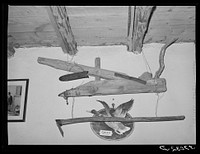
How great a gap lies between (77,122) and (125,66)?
73 centimetres

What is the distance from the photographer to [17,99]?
2.14 m

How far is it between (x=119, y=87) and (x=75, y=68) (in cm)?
48

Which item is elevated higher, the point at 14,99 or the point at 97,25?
the point at 97,25

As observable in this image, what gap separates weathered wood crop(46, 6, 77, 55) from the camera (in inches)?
61.6

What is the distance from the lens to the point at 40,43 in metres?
2.20

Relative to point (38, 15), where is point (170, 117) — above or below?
below

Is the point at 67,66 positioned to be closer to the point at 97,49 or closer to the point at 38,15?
the point at 97,49

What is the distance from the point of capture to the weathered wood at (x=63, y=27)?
5.13 ft
